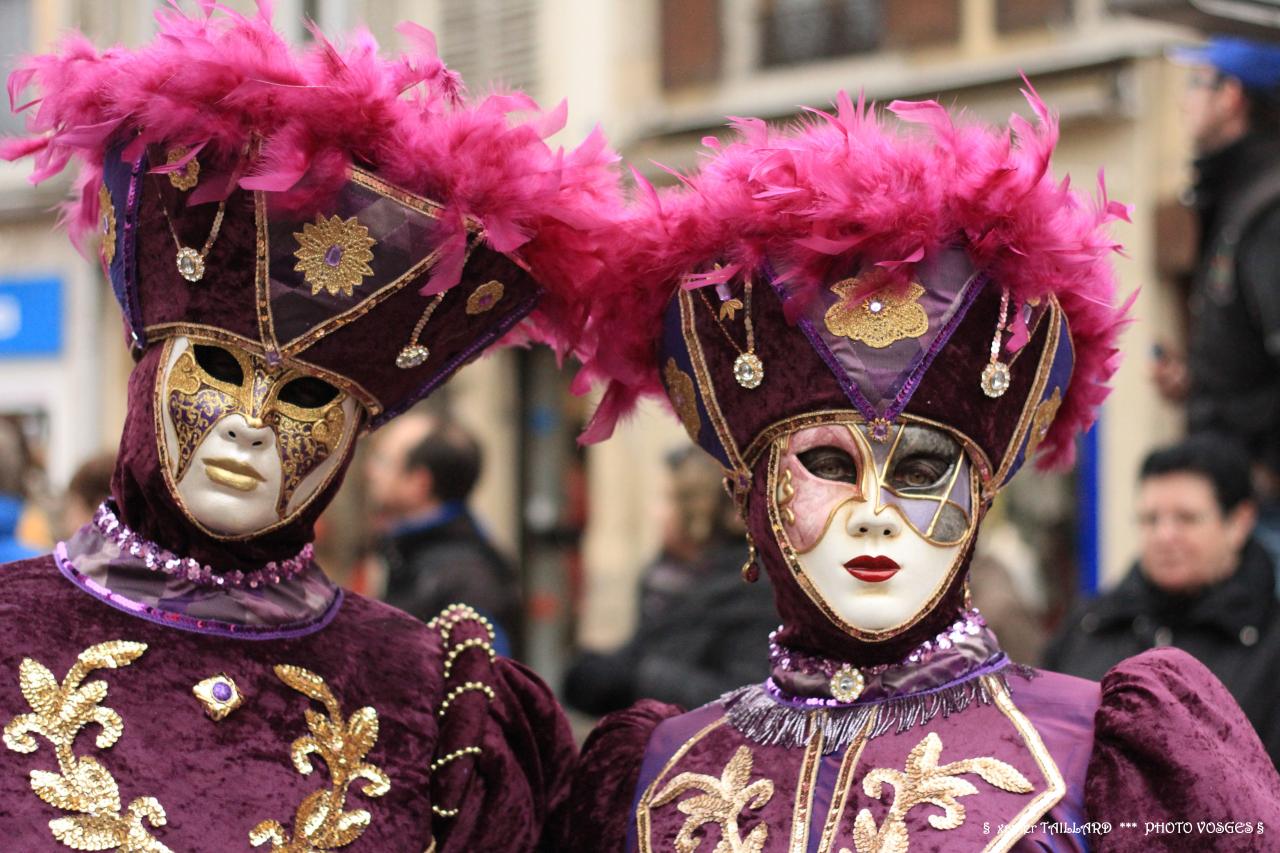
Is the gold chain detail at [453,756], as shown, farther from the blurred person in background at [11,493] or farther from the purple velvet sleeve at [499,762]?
the blurred person in background at [11,493]

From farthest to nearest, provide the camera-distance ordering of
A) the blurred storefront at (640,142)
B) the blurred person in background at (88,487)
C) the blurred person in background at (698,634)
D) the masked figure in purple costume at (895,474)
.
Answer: the blurred storefront at (640,142)
the blurred person in background at (88,487)
the blurred person in background at (698,634)
the masked figure in purple costume at (895,474)

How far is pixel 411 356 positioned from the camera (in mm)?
3131

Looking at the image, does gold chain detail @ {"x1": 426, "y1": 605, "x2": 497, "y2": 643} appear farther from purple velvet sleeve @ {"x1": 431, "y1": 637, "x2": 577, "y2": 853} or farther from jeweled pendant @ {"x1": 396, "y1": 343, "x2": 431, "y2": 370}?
jeweled pendant @ {"x1": 396, "y1": 343, "x2": 431, "y2": 370}

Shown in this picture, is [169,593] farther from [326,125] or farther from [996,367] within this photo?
[996,367]

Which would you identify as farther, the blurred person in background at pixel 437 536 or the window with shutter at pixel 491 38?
the window with shutter at pixel 491 38

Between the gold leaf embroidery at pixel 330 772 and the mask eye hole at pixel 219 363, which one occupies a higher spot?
the mask eye hole at pixel 219 363

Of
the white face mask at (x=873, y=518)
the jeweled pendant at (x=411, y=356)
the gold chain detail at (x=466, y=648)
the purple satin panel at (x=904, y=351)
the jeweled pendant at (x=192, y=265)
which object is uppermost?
the jeweled pendant at (x=192, y=265)

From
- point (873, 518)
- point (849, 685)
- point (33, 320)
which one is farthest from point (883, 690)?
point (33, 320)

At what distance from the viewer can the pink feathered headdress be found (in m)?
2.92

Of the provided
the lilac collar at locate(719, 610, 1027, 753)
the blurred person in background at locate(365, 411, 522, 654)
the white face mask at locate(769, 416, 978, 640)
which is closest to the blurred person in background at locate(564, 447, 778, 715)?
the blurred person in background at locate(365, 411, 522, 654)

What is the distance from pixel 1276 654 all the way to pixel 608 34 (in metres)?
7.75

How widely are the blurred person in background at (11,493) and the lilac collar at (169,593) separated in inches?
61.6

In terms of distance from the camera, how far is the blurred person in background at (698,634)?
4215 millimetres

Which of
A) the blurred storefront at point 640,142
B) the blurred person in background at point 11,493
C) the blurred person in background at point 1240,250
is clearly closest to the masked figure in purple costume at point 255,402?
the blurred person in background at point 11,493
